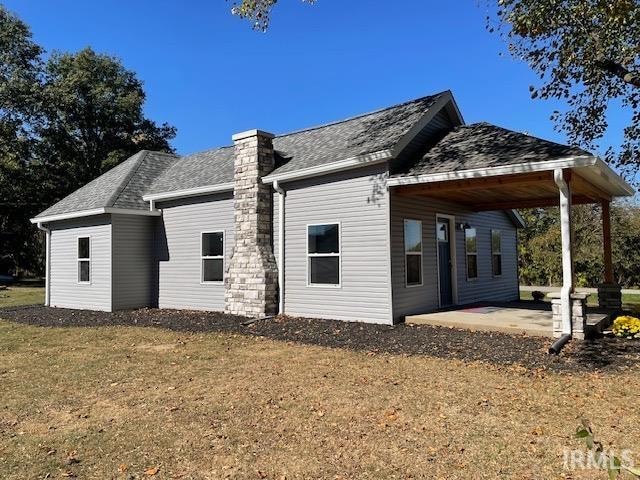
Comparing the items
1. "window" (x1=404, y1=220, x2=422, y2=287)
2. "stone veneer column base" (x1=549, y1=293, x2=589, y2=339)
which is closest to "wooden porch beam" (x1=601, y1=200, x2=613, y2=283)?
"stone veneer column base" (x1=549, y1=293, x2=589, y2=339)

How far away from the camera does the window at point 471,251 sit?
13273mm

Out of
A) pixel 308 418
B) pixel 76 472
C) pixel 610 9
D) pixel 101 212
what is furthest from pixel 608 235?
pixel 101 212

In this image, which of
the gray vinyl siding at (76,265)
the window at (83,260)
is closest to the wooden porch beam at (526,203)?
the gray vinyl siding at (76,265)

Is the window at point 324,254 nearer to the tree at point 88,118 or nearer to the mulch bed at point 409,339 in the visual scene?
the mulch bed at point 409,339

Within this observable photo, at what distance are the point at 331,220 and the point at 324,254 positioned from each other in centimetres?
84

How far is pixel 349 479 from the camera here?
347 centimetres

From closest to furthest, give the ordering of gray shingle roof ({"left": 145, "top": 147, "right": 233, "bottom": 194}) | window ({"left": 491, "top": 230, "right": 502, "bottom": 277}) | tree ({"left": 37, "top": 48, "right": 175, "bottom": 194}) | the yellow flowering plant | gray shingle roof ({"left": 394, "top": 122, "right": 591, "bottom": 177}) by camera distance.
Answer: the yellow flowering plant → gray shingle roof ({"left": 394, "top": 122, "right": 591, "bottom": 177}) → gray shingle roof ({"left": 145, "top": 147, "right": 233, "bottom": 194}) → window ({"left": 491, "top": 230, "right": 502, "bottom": 277}) → tree ({"left": 37, "top": 48, "right": 175, "bottom": 194})

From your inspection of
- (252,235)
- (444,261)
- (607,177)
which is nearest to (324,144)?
(252,235)

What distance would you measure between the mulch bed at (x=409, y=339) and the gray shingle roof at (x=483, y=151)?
3275 millimetres

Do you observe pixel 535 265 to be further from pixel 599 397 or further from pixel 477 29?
pixel 599 397

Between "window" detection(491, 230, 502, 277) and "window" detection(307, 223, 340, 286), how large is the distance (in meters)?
6.51

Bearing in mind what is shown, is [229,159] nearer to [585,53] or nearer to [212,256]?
[212,256]

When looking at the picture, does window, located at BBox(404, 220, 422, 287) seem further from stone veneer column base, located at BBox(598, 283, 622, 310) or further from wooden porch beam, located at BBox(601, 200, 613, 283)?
wooden porch beam, located at BBox(601, 200, 613, 283)

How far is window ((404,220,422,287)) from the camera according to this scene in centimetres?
1051
